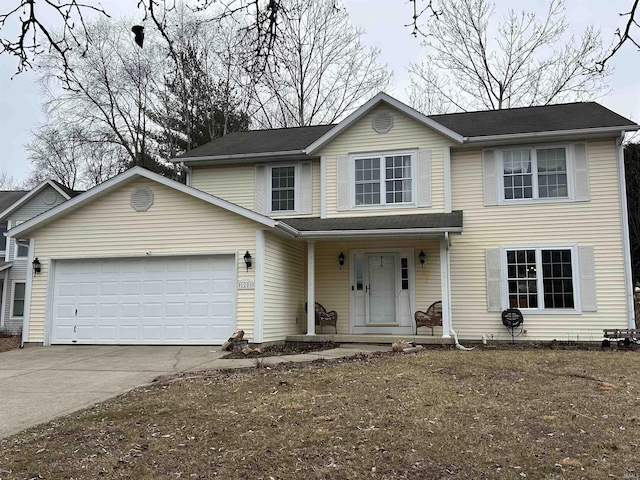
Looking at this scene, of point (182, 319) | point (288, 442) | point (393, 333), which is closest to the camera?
point (288, 442)

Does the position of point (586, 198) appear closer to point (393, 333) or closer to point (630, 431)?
point (393, 333)

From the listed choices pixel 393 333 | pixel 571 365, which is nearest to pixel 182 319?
pixel 393 333

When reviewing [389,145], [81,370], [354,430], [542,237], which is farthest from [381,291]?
[354,430]

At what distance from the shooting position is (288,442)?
4.95 m

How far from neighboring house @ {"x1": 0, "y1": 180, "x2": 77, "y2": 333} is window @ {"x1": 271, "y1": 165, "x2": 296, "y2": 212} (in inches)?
362

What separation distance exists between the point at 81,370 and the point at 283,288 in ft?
17.0

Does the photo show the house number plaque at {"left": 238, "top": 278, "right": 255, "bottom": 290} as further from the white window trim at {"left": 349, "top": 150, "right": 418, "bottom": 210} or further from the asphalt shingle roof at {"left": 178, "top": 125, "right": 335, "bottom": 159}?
the asphalt shingle roof at {"left": 178, "top": 125, "right": 335, "bottom": 159}

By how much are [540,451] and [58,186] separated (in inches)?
779

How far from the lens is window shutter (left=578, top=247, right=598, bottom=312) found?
12.8 meters

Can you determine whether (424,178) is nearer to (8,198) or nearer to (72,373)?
(72,373)

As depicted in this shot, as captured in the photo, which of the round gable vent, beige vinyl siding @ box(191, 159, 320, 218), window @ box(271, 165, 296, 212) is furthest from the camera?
the round gable vent

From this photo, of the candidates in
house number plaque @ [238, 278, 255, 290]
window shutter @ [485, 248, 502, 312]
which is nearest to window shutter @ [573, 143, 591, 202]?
window shutter @ [485, 248, 502, 312]

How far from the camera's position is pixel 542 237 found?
13266mm

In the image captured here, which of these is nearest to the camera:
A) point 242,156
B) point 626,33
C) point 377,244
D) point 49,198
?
point 626,33
